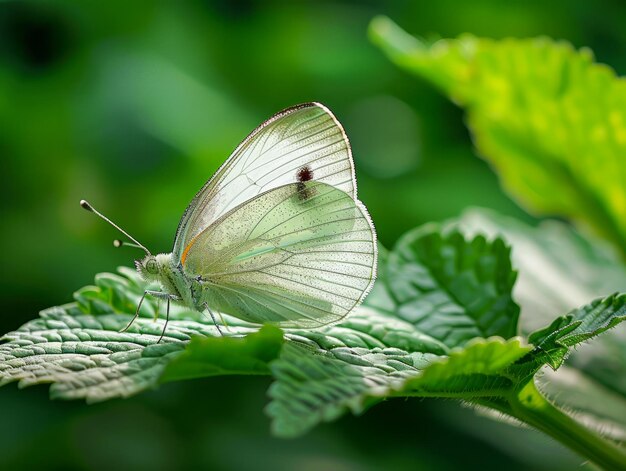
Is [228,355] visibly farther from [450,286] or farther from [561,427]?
[450,286]

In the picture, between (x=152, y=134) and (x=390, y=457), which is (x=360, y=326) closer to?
(x=390, y=457)

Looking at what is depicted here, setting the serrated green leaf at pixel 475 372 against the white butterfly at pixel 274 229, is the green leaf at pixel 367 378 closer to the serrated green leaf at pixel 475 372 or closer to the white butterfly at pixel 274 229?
the serrated green leaf at pixel 475 372

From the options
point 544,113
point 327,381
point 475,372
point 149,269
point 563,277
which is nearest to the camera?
point 327,381

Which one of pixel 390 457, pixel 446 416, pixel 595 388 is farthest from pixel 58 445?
pixel 595 388

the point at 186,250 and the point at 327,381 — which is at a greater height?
the point at 186,250

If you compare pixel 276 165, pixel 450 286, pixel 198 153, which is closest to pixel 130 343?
pixel 276 165

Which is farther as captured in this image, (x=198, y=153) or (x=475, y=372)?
(x=198, y=153)

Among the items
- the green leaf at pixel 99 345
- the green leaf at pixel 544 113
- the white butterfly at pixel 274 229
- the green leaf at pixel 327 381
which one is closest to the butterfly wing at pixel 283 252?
the white butterfly at pixel 274 229
